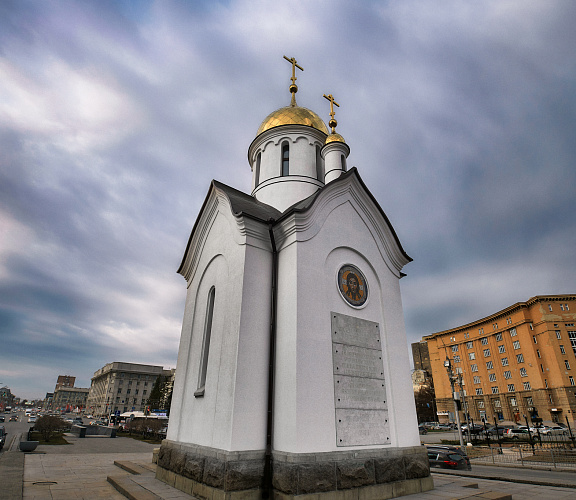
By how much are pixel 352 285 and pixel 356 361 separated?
1923 millimetres

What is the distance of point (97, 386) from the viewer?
308 ft

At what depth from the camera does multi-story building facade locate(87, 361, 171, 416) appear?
76000 mm

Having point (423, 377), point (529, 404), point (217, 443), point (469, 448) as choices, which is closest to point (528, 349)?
point (529, 404)

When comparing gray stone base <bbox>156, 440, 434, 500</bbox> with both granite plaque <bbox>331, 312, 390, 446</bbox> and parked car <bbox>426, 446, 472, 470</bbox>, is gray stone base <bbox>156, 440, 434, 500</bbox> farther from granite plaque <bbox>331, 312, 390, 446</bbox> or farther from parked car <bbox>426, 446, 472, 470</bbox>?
parked car <bbox>426, 446, 472, 470</bbox>

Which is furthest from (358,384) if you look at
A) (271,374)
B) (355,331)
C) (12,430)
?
(12,430)

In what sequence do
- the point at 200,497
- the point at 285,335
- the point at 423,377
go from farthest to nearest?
the point at 423,377
the point at 285,335
the point at 200,497

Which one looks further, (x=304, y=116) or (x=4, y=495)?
(x=304, y=116)

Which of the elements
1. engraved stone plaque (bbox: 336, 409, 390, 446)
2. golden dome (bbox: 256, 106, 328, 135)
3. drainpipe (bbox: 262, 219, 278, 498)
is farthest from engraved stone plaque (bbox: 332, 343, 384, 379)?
golden dome (bbox: 256, 106, 328, 135)

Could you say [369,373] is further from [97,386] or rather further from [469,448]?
[97,386]

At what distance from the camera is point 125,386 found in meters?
77.6

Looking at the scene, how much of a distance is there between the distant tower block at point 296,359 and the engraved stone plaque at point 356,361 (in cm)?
4

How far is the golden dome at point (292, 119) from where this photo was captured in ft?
44.8

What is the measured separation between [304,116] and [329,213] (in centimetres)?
613

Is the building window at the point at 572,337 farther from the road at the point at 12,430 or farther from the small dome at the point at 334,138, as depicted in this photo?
the road at the point at 12,430
